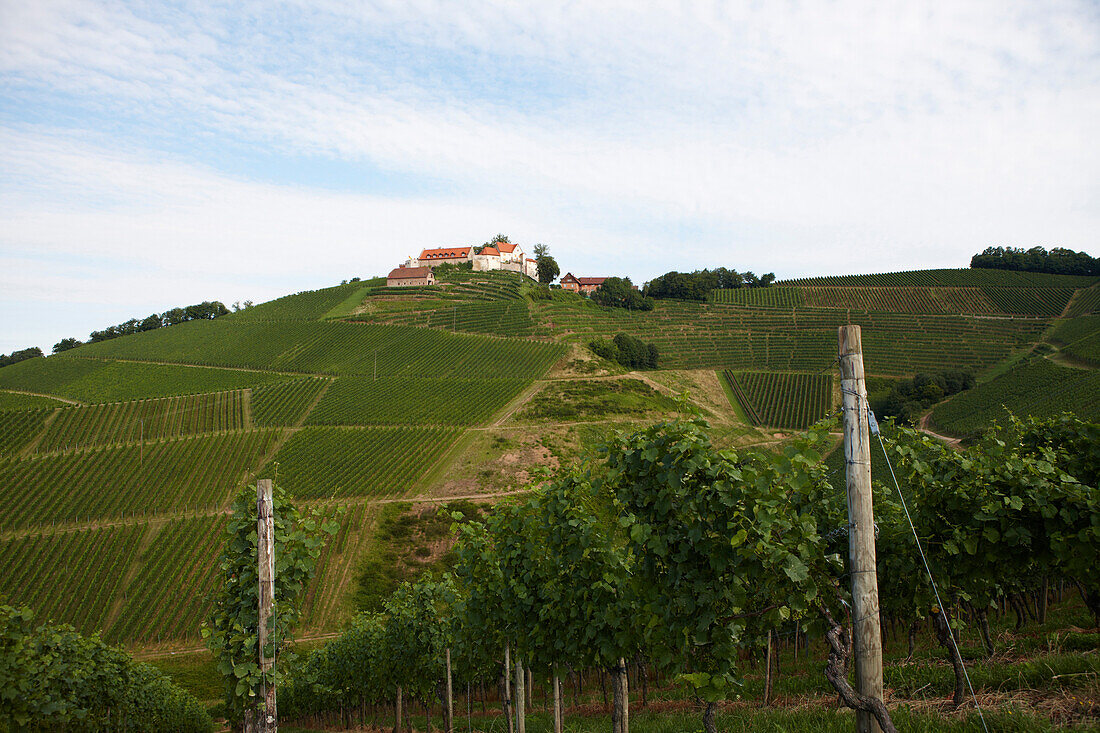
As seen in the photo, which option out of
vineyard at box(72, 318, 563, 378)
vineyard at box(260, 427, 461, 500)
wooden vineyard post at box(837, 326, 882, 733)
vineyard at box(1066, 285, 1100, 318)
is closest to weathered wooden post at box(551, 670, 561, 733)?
wooden vineyard post at box(837, 326, 882, 733)

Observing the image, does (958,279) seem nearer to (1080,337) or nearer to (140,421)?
(1080,337)

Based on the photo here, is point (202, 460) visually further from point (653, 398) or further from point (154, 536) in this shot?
point (653, 398)

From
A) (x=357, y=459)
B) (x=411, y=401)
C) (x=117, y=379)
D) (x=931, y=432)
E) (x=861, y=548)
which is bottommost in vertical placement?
(x=931, y=432)

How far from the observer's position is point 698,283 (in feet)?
406

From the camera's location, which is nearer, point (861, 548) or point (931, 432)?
point (861, 548)

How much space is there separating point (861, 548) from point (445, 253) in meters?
149

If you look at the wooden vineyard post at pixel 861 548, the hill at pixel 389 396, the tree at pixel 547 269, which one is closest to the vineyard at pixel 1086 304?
the hill at pixel 389 396

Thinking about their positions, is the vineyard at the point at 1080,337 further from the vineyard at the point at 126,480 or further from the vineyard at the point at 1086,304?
the vineyard at the point at 126,480

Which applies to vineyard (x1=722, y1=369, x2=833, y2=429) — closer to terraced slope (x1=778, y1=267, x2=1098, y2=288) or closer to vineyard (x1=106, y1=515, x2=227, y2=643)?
terraced slope (x1=778, y1=267, x2=1098, y2=288)

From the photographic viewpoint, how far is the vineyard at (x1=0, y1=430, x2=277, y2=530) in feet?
142

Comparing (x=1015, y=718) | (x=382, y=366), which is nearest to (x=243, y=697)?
(x=1015, y=718)

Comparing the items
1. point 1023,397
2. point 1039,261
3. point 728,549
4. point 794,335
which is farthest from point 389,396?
point 1039,261

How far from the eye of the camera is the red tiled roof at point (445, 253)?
14688 centimetres

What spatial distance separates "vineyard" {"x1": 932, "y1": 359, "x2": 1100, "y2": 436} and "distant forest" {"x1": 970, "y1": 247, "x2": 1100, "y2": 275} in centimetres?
5925
